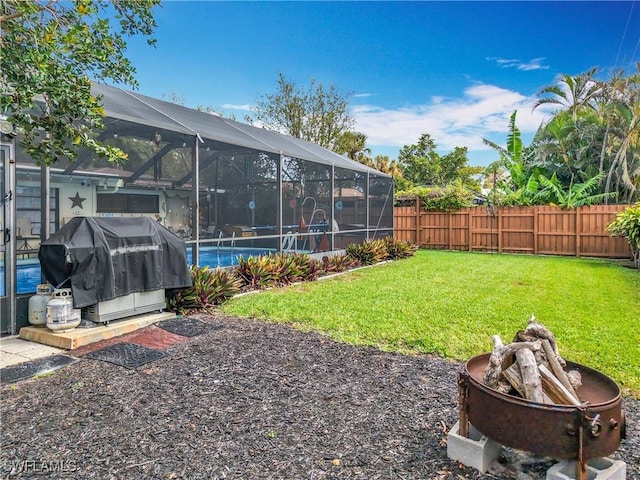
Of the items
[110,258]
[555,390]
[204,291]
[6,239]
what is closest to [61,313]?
[110,258]

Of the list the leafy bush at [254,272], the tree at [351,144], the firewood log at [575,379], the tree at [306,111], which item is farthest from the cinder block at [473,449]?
the tree at [351,144]

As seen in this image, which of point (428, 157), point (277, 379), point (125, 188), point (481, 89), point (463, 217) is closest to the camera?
point (277, 379)

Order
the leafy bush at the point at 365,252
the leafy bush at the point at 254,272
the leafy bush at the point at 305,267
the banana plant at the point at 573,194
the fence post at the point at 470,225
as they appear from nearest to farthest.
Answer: the leafy bush at the point at 254,272 → the leafy bush at the point at 305,267 → the leafy bush at the point at 365,252 → the banana plant at the point at 573,194 → the fence post at the point at 470,225

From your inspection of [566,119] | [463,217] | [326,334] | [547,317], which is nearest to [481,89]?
[566,119]

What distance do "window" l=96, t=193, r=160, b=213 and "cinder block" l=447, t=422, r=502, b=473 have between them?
695 centimetres

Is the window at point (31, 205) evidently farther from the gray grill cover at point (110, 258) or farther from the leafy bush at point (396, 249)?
the leafy bush at point (396, 249)

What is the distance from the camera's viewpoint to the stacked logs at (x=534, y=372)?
2.04 m

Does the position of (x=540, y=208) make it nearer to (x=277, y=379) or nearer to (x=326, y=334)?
(x=326, y=334)

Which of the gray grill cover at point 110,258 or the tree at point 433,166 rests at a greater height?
the tree at point 433,166

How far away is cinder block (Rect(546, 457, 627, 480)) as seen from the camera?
191cm

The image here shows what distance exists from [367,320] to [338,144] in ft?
65.2

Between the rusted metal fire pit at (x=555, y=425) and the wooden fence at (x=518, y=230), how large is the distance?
1381 centimetres

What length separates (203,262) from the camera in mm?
7270

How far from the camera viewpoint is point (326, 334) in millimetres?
4793
